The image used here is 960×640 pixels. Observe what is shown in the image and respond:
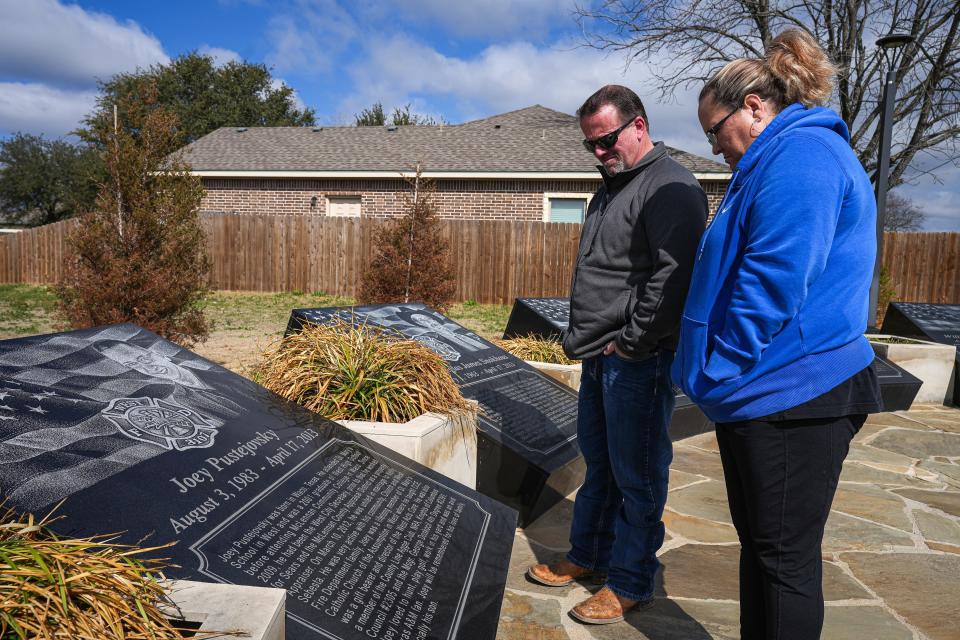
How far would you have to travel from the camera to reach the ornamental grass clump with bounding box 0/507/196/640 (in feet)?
3.84

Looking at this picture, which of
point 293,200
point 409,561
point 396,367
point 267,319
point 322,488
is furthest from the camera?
point 293,200

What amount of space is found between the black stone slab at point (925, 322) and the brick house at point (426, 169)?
324 inches

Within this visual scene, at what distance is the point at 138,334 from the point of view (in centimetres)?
293

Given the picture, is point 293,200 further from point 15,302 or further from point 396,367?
point 396,367

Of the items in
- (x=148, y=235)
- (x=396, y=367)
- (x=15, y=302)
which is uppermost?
(x=148, y=235)

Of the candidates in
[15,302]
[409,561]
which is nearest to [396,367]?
[409,561]

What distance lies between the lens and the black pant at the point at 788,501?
1.84 m

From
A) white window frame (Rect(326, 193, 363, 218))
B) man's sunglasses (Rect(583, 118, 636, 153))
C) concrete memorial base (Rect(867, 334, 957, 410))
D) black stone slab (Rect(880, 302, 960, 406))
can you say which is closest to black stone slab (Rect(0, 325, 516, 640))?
man's sunglasses (Rect(583, 118, 636, 153))

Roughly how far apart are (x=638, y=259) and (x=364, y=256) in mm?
15643

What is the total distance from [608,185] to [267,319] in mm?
11434

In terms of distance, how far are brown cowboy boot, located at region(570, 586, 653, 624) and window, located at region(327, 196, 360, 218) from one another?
18.3 m

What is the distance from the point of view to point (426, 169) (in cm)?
1945

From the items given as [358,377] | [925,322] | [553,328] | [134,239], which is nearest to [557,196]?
[925,322]

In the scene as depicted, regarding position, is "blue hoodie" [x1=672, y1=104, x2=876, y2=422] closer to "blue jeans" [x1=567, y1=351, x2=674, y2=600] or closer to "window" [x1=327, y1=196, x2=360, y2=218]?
"blue jeans" [x1=567, y1=351, x2=674, y2=600]
